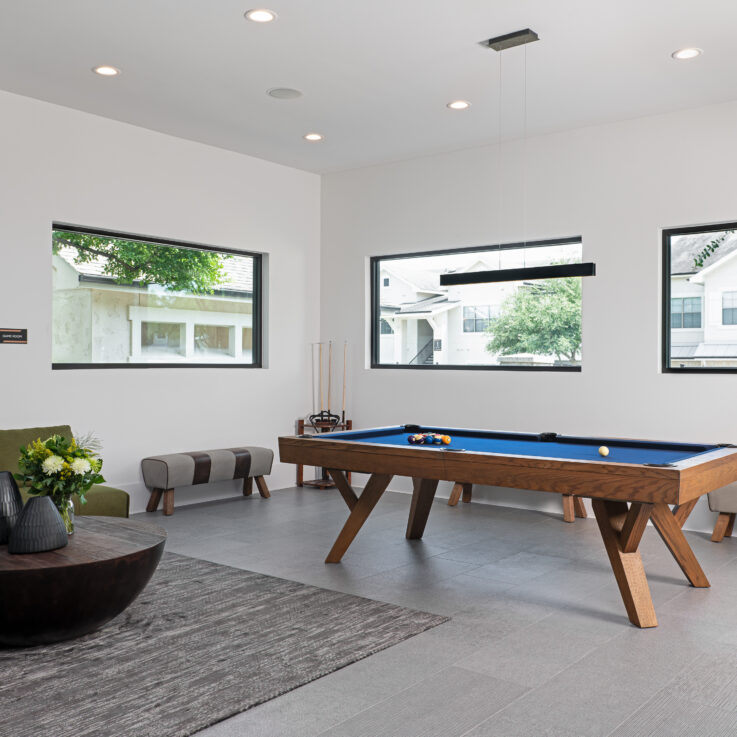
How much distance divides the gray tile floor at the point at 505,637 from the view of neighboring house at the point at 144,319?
1.44 m

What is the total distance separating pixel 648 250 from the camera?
5664mm

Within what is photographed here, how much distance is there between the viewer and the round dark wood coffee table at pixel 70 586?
9.53ft

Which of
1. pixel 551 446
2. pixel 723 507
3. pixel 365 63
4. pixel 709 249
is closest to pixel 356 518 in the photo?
pixel 551 446

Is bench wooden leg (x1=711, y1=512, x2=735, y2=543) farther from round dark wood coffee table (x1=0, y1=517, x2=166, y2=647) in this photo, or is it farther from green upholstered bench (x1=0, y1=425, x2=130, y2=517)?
green upholstered bench (x1=0, y1=425, x2=130, y2=517)

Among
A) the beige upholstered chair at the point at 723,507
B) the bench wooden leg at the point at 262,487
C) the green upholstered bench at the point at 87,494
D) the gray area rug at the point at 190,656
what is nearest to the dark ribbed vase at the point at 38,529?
the gray area rug at the point at 190,656

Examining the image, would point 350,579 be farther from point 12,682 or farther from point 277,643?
point 12,682

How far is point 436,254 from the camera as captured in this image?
6938 mm

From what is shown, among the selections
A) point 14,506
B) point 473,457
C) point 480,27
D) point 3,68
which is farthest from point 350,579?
→ point 3,68

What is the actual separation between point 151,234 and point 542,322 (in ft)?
10.4

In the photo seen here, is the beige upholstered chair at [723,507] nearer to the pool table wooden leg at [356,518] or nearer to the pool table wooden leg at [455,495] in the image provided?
the pool table wooden leg at [455,495]

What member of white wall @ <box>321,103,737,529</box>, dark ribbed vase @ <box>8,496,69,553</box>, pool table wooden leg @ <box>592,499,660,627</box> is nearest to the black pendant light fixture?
pool table wooden leg @ <box>592,499,660,627</box>

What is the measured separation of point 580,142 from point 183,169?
3144 millimetres

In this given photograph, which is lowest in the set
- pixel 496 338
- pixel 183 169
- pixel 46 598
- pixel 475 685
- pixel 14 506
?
pixel 475 685

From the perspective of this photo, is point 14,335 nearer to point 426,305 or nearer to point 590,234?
point 426,305
